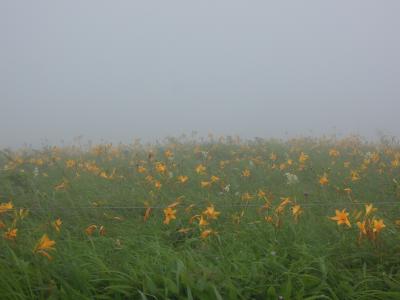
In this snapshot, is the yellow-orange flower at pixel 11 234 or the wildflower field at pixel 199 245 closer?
the wildflower field at pixel 199 245

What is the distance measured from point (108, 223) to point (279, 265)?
1.75m

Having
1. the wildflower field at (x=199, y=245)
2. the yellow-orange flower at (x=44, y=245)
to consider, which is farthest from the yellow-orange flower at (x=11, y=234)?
the yellow-orange flower at (x=44, y=245)

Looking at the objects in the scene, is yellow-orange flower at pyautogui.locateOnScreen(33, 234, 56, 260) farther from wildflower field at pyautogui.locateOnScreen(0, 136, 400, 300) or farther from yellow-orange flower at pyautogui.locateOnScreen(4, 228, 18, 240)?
yellow-orange flower at pyautogui.locateOnScreen(4, 228, 18, 240)

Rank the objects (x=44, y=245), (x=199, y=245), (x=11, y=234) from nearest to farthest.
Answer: (x=44, y=245) → (x=11, y=234) → (x=199, y=245)

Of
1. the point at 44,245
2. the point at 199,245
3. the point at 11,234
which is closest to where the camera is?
the point at 44,245

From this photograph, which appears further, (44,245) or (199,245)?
(199,245)

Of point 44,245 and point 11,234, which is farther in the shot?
point 11,234

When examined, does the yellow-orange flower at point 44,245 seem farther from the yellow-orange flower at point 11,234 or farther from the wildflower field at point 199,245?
the yellow-orange flower at point 11,234

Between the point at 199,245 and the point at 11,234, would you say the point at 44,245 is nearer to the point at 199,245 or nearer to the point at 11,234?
the point at 11,234

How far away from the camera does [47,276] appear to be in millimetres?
2270

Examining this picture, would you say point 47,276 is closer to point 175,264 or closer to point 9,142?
point 175,264

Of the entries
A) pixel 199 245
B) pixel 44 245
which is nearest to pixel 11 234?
pixel 44 245

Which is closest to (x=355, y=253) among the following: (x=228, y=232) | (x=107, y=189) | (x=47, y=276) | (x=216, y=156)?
(x=228, y=232)

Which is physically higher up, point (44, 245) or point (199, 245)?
point (44, 245)
